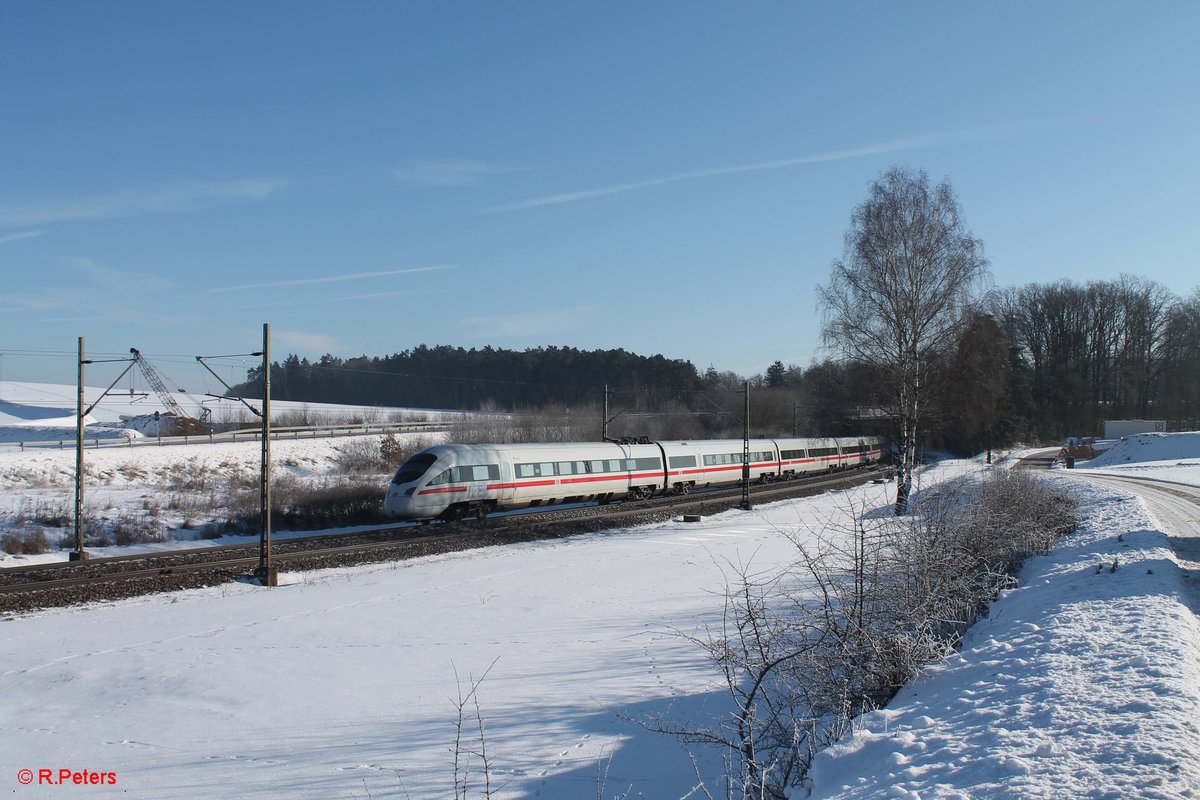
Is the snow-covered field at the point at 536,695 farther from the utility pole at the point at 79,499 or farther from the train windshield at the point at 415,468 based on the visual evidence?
the train windshield at the point at 415,468

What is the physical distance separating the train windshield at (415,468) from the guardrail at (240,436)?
2147 cm

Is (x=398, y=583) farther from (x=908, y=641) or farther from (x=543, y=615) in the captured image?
(x=908, y=641)

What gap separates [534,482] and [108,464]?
2054 cm

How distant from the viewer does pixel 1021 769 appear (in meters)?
4.36

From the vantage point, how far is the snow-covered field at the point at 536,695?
4.88 meters

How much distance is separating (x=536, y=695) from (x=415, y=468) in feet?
53.4

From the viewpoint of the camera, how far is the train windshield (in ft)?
77.9

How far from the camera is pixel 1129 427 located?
6066cm

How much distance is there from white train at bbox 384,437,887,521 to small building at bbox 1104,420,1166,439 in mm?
35457

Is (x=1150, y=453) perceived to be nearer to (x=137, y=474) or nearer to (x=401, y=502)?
(x=401, y=502)

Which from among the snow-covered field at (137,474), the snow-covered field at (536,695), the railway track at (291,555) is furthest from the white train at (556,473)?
the snow-covered field at (536,695)

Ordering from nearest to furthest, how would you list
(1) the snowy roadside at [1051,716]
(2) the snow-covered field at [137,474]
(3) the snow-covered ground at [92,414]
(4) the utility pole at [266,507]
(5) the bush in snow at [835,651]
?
(1) the snowy roadside at [1051,716], (5) the bush in snow at [835,651], (4) the utility pole at [266,507], (2) the snow-covered field at [137,474], (3) the snow-covered ground at [92,414]

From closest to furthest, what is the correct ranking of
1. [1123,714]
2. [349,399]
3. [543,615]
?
[1123,714] → [543,615] → [349,399]

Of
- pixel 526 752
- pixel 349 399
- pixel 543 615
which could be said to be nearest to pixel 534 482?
pixel 543 615
